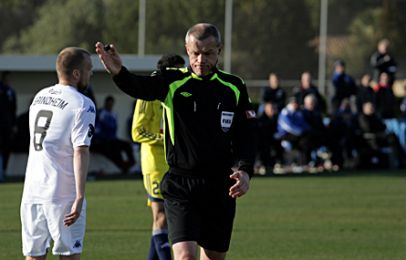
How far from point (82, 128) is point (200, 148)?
853 mm

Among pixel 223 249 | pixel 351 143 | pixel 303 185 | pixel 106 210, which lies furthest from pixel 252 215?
pixel 351 143

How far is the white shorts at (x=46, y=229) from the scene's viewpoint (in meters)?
7.36

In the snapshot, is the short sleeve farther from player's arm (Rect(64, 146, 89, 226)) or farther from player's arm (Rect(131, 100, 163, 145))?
player's arm (Rect(131, 100, 163, 145))

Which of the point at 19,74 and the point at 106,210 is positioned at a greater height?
the point at 19,74

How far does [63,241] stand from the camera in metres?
7.38

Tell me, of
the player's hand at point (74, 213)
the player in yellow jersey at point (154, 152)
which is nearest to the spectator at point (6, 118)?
the player in yellow jersey at point (154, 152)

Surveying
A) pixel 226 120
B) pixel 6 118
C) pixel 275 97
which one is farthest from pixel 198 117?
pixel 275 97

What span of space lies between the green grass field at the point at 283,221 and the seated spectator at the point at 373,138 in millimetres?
3769

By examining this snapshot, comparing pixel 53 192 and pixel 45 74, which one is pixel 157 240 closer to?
pixel 53 192

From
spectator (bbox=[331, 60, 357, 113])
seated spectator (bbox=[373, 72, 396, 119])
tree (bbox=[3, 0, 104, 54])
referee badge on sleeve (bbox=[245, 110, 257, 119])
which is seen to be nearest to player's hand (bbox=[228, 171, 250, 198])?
referee badge on sleeve (bbox=[245, 110, 257, 119])

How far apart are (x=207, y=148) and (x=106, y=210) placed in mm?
8522

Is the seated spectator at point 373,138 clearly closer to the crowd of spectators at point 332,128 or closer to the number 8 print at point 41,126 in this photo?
the crowd of spectators at point 332,128

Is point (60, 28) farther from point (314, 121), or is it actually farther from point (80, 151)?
point (80, 151)

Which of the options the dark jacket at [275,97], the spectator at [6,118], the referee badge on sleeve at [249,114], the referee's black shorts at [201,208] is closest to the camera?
the referee's black shorts at [201,208]
